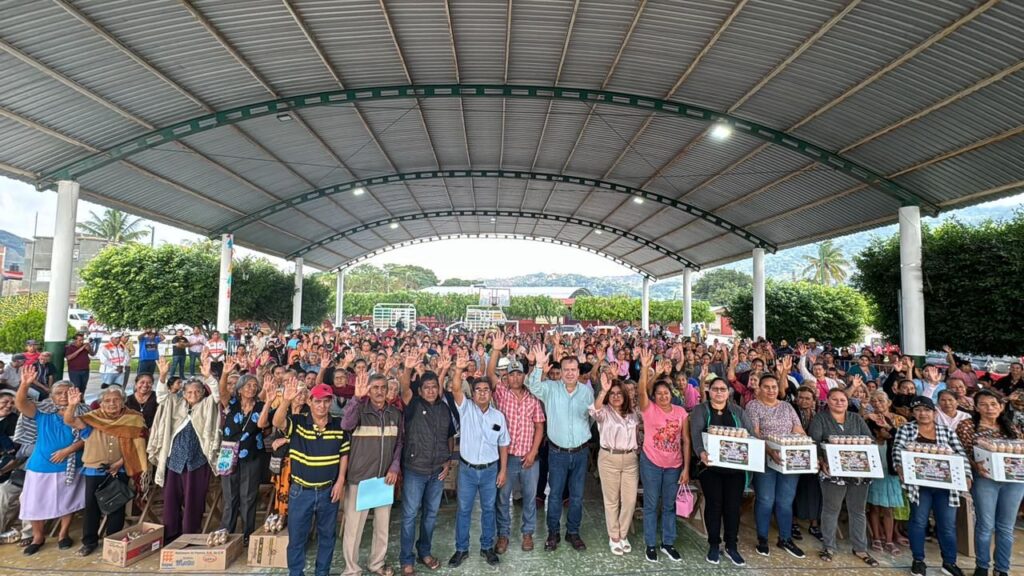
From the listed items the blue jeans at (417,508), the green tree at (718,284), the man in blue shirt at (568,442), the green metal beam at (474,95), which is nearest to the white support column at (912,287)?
the green metal beam at (474,95)

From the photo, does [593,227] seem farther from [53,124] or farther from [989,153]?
[53,124]

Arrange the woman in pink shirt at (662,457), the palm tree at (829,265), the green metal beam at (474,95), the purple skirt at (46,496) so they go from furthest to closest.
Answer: the palm tree at (829,265) < the green metal beam at (474,95) < the woman in pink shirt at (662,457) < the purple skirt at (46,496)

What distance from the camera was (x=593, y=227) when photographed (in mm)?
23859

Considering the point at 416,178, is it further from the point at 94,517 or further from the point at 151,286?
the point at 94,517

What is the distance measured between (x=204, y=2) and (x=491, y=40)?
16.3 feet

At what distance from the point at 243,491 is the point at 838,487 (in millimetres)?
5366

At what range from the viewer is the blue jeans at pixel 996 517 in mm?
3906

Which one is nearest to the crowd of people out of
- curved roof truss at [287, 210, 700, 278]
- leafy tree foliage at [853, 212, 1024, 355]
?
leafy tree foliage at [853, 212, 1024, 355]

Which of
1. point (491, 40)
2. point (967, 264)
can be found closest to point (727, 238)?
point (967, 264)

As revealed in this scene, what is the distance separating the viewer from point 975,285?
11.5 meters

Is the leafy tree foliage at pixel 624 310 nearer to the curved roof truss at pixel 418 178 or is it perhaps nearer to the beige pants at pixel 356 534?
the curved roof truss at pixel 418 178

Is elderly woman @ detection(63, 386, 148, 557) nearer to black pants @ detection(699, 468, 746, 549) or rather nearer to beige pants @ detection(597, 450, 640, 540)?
beige pants @ detection(597, 450, 640, 540)

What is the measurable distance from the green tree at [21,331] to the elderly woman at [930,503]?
64.5ft

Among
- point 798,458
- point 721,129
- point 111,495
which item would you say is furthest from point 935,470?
point 721,129
